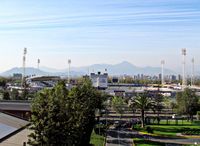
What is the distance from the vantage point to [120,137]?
5353cm

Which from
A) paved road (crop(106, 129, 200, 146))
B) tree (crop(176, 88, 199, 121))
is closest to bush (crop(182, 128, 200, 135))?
paved road (crop(106, 129, 200, 146))

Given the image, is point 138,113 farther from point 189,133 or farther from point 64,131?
point 64,131

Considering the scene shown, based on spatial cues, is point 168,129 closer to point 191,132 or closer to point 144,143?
point 191,132

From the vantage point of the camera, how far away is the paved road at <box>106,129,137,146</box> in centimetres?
4794

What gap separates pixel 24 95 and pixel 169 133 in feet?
177

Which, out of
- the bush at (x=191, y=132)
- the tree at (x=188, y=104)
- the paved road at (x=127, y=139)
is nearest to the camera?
the paved road at (x=127, y=139)

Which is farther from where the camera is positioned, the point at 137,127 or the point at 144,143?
the point at 137,127

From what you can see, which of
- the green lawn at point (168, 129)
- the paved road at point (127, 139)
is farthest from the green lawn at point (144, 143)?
the green lawn at point (168, 129)

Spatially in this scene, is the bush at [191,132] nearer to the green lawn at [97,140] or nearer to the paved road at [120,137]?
the paved road at [120,137]

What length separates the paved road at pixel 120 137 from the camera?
4794 centimetres

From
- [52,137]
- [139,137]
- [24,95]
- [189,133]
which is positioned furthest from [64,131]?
[24,95]

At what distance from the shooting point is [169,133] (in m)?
59.9

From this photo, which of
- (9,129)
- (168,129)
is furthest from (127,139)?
(9,129)

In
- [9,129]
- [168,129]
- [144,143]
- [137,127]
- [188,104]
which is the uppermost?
[188,104]
